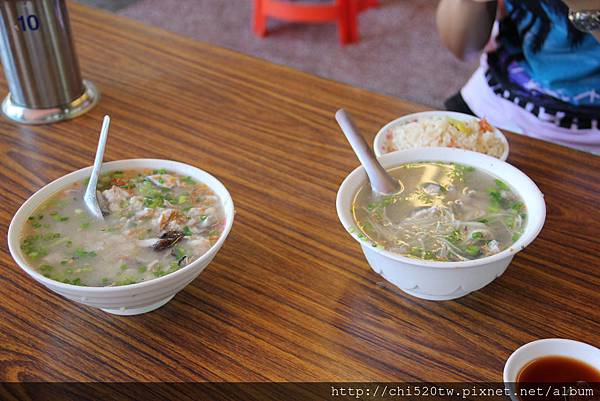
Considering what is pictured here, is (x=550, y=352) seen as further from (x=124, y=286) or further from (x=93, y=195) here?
(x=93, y=195)

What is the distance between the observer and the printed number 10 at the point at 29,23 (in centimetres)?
143

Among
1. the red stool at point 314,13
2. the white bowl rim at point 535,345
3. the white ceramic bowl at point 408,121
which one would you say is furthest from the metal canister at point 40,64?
the red stool at point 314,13

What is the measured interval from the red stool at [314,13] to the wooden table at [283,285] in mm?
2257

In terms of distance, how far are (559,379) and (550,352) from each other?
4cm

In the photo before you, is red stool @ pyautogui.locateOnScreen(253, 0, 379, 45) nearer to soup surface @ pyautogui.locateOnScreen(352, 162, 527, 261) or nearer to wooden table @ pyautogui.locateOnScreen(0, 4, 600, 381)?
wooden table @ pyautogui.locateOnScreen(0, 4, 600, 381)

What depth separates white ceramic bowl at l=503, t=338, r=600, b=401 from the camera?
869 mm

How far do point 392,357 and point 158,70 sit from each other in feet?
3.56

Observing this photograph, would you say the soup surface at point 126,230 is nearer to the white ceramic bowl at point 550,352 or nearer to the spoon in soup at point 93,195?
the spoon in soup at point 93,195

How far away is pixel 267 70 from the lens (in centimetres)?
170

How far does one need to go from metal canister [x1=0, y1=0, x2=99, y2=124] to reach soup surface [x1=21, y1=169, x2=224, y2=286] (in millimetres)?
A: 502

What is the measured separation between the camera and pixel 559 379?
2.83ft

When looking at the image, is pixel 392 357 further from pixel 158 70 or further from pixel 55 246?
pixel 158 70

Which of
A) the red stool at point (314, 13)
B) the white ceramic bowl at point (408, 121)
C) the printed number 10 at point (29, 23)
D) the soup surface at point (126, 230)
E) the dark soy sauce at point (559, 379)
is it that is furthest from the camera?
the red stool at point (314, 13)

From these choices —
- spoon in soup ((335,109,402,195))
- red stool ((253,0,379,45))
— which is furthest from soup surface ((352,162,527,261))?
red stool ((253,0,379,45))
